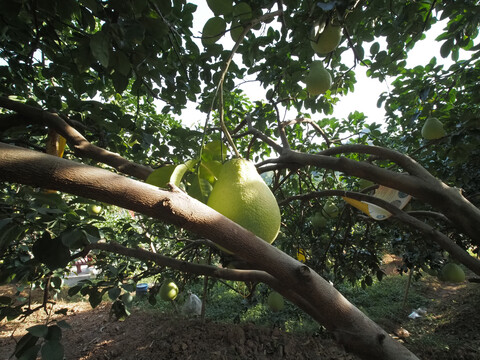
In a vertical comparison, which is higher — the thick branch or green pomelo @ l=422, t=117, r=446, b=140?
green pomelo @ l=422, t=117, r=446, b=140

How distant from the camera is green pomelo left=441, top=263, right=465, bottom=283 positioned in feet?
10.8

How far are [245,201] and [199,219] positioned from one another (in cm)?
23

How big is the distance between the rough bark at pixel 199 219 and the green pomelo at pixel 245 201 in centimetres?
12

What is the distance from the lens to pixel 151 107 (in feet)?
10.6

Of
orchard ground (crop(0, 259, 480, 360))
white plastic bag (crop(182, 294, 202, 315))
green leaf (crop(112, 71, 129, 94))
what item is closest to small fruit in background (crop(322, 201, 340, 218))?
orchard ground (crop(0, 259, 480, 360))

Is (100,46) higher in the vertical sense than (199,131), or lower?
lower

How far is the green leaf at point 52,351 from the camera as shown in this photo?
3.27 feet

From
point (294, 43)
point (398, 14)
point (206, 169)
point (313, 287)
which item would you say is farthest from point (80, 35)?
point (398, 14)

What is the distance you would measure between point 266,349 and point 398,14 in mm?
3635

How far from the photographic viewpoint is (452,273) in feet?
10.9

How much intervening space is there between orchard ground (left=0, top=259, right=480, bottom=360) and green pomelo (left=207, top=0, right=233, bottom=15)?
2614 mm

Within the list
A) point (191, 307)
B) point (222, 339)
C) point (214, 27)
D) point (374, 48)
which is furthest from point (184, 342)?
point (374, 48)

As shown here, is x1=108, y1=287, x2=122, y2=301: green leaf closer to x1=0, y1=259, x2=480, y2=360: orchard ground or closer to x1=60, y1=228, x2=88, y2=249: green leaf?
x1=60, y1=228, x2=88, y2=249: green leaf

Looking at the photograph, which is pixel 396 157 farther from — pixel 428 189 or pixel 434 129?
pixel 434 129
